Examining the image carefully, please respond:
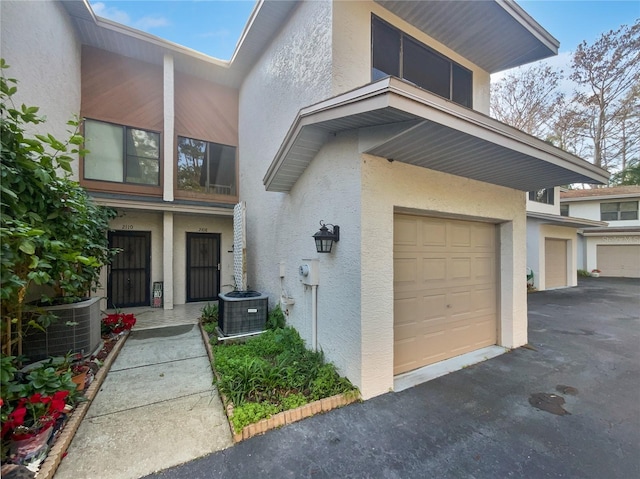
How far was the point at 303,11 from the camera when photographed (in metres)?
A: 4.45

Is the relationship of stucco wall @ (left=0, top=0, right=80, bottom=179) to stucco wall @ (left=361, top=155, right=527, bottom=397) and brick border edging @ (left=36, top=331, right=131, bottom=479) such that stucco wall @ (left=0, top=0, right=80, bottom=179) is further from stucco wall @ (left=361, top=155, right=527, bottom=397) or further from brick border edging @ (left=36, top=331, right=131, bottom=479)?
stucco wall @ (left=361, top=155, right=527, bottom=397)

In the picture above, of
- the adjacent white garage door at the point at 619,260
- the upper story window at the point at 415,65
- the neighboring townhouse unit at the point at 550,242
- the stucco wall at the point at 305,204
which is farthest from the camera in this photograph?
the adjacent white garage door at the point at 619,260

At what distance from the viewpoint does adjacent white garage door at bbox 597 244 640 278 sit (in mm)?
15586

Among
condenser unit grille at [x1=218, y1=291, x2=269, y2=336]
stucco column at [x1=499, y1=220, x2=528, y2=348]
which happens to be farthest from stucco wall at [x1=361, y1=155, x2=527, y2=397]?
condenser unit grille at [x1=218, y1=291, x2=269, y2=336]

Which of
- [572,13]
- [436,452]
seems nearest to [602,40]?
[572,13]

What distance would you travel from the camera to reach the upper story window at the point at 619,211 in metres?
16.2

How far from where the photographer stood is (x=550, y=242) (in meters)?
12.5

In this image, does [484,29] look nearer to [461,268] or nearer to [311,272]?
[461,268]

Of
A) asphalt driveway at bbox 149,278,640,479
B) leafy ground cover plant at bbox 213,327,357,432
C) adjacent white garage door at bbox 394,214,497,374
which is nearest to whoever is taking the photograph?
asphalt driveway at bbox 149,278,640,479

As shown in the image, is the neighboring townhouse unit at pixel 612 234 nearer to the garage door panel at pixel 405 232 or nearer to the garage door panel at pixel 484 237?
the garage door panel at pixel 484 237

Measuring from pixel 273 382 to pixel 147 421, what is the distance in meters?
1.30

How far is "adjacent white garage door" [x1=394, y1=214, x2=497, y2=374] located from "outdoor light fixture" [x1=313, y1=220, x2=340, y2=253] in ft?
2.82

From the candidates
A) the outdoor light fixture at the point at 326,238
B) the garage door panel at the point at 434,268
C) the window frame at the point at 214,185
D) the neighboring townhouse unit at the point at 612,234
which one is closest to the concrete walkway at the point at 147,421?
the outdoor light fixture at the point at 326,238

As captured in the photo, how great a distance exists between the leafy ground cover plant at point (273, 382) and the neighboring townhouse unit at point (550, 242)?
11.1 meters
